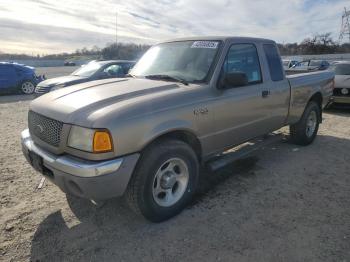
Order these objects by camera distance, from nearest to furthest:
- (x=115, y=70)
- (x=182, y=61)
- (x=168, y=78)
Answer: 1. (x=168, y=78)
2. (x=182, y=61)
3. (x=115, y=70)

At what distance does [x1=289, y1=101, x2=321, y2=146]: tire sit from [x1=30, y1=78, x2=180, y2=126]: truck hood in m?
3.30

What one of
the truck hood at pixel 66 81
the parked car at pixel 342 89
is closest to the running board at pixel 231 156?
the parked car at pixel 342 89

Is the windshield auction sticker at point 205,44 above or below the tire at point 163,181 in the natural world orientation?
above

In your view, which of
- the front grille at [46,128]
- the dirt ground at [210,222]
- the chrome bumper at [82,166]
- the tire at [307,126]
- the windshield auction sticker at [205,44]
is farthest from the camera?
the tire at [307,126]

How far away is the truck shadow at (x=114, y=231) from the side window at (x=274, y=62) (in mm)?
1863

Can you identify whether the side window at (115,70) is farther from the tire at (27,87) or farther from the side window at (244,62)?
the side window at (244,62)

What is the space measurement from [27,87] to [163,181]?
556 inches

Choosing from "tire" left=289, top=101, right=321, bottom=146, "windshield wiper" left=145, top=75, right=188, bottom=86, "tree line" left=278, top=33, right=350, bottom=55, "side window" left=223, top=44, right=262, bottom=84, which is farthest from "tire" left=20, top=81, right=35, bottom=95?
"tree line" left=278, top=33, right=350, bottom=55

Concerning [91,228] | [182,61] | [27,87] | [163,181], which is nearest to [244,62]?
[182,61]

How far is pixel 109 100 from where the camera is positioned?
10.5 ft

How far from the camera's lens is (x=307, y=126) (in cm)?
626

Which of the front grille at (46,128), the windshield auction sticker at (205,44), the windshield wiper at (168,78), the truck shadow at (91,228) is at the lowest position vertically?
the truck shadow at (91,228)

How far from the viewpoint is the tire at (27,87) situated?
50.2ft

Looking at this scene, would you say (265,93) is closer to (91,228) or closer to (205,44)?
(205,44)
